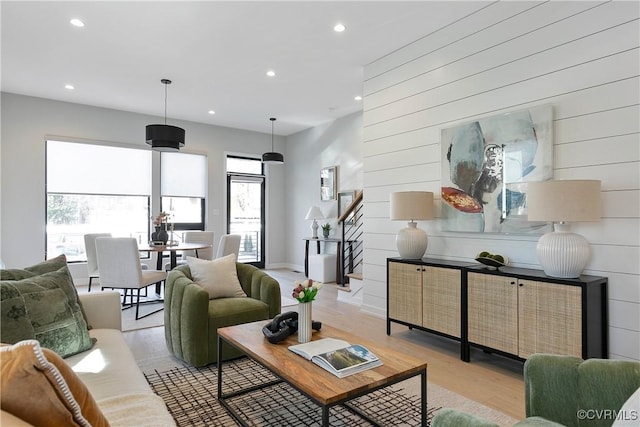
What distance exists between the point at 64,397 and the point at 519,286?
110 inches

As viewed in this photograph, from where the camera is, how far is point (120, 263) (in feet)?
13.9

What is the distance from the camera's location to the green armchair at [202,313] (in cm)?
277

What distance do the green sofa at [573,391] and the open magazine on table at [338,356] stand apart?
1.85 feet

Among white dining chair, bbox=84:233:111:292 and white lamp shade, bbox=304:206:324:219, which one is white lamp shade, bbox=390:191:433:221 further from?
white dining chair, bbox=84:233:111:292

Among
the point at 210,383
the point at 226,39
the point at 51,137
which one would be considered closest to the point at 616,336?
the point at 210,383

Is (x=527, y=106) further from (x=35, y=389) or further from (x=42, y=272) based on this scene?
(x=42, y=272)

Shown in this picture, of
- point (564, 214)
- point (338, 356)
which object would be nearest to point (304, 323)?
point (338, 356)

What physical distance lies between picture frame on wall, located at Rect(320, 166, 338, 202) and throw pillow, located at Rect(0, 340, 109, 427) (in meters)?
6.33

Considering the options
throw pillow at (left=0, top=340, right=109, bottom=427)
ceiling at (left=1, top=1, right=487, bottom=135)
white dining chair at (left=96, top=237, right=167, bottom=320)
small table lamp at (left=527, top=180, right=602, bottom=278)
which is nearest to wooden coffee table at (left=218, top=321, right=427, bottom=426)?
throw pillow at (left=0, top=340, right=109, bottom=427)

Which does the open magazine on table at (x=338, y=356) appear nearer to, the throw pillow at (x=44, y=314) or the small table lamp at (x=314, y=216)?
the throw pillow at (x=44, y=314)

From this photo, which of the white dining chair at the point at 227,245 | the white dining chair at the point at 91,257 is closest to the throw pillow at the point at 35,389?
the white dining chair at the point at 91,257

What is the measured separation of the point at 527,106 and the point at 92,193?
657 centimetres

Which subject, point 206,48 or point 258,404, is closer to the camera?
point 258,404

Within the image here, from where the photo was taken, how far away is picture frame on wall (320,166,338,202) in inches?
280
